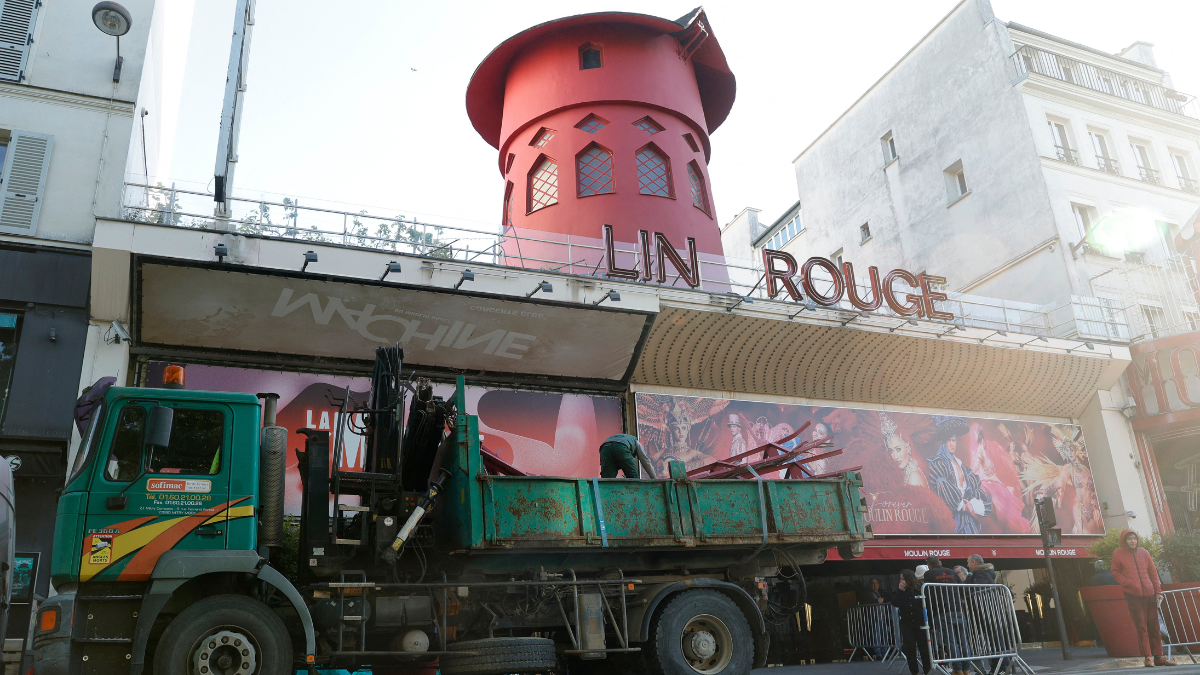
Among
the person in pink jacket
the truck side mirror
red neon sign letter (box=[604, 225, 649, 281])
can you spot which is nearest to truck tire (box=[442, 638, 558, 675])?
the truck side mirror

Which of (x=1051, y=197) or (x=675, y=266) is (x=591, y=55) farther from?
(x=1051, y=197)

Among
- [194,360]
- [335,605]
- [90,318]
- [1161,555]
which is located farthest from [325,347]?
[1161,555]

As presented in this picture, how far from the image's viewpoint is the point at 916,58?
2975cm

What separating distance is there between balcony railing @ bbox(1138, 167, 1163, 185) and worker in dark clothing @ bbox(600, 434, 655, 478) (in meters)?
24.4

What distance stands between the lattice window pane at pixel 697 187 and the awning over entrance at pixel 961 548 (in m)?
9.57

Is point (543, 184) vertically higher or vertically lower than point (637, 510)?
higher

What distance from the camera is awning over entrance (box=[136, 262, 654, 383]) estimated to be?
14.1 m

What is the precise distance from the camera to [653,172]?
21875mm

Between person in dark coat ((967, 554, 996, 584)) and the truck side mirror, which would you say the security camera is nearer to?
the truck side mirror

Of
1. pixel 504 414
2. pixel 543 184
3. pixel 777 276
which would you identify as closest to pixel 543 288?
pixel 504 414

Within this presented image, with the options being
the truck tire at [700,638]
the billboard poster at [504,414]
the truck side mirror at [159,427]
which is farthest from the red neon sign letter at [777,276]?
the truck side mirror at [159,427]

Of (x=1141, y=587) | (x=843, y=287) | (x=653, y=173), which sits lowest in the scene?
(x=1141, y=587)

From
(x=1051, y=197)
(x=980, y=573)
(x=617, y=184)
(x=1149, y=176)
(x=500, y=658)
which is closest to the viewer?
(x=500, y=658)

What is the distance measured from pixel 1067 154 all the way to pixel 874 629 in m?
16.2
